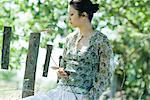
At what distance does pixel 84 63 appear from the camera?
4.52m

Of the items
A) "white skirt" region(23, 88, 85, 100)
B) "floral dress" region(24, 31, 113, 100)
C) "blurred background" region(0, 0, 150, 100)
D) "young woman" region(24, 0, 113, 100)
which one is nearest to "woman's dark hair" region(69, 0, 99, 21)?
"young woman" region(24, 0, 113, 100)

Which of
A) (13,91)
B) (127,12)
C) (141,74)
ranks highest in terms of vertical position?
(127,12)

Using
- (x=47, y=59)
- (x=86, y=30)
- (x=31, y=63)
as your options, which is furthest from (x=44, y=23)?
(x=86, y=30)

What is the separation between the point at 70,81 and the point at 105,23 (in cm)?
522

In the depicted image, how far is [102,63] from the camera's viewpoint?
14.5ft

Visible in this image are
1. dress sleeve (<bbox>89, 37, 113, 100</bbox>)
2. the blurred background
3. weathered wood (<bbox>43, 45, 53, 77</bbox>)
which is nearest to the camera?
dress sleeve (<bbox>89, 37, 113, 100</bbox>)

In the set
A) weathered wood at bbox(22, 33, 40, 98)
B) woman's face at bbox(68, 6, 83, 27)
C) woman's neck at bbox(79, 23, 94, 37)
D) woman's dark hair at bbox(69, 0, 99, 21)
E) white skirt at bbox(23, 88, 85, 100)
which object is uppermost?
woman's dark hair at bbox(69, 0, 99, 21)

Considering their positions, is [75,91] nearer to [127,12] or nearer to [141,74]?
[141,74]

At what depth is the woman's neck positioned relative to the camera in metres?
4.50

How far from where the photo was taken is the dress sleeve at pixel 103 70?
4410 mm

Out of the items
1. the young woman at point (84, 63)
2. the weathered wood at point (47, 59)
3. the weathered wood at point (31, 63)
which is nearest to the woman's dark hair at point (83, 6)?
the young woman at point (84, 63)

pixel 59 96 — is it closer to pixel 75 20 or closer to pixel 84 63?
pixel 84 63

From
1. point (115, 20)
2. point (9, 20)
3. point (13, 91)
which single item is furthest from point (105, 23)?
point (13, 91)

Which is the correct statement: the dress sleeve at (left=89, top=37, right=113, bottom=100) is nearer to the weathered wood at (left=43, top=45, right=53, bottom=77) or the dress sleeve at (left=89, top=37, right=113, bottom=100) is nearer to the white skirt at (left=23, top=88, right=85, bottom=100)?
the white skirt at (left=23, top=88, right=85, bottom=100)
